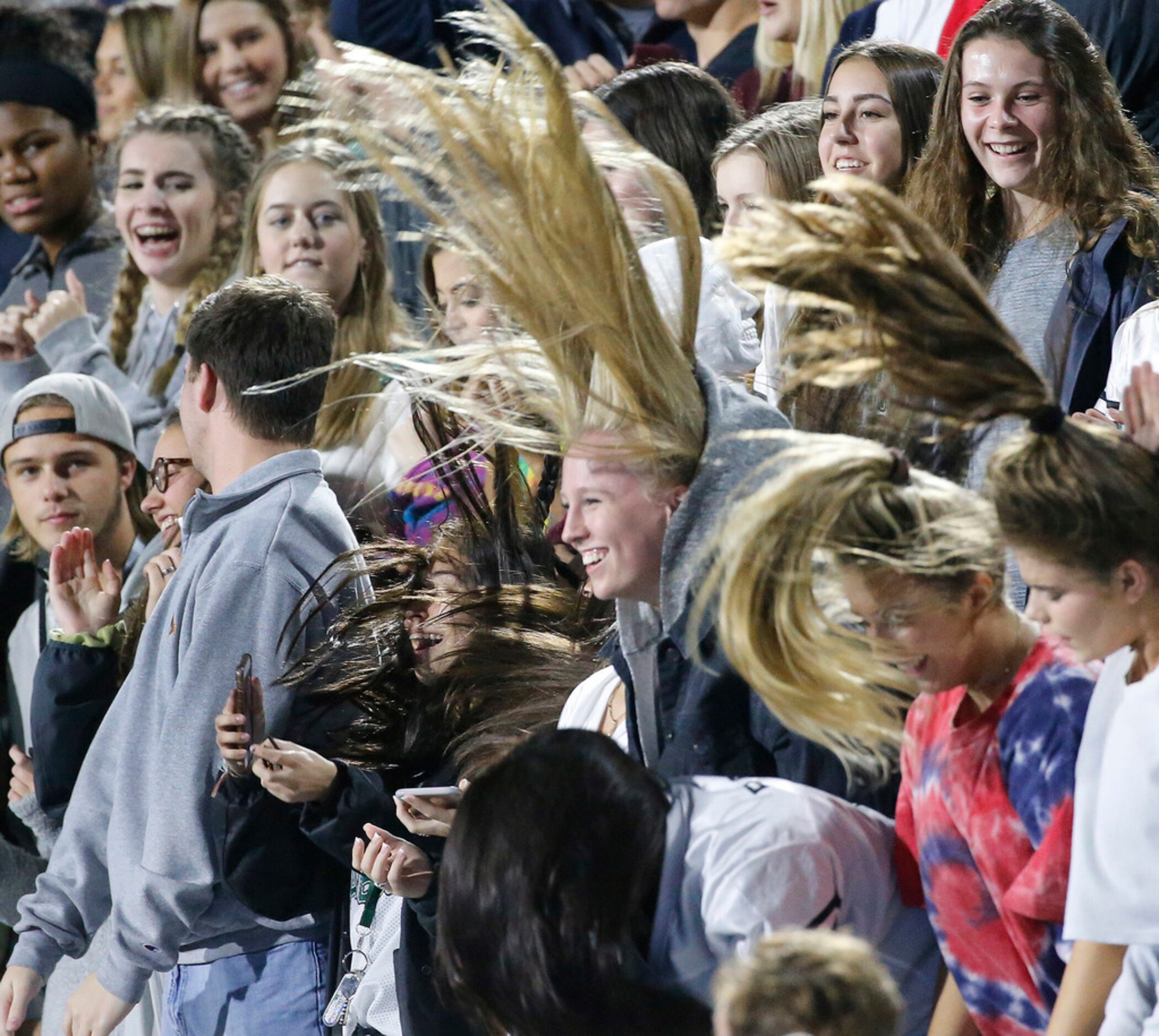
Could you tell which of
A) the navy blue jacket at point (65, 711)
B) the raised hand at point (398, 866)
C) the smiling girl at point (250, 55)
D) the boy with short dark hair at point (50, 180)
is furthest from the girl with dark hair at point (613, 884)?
the boy with short dark hair at point (50, 180)

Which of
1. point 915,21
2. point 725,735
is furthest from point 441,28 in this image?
point 725,735

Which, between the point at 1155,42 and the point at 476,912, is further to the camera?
the point at 1155,42

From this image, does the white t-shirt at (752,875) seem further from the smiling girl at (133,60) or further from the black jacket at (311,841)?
the smiling girl at (133,60)

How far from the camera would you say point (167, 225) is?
4.83 meters

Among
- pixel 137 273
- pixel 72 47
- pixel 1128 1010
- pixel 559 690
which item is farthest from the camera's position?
pixel 72 47

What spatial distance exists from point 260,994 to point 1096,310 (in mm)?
1904

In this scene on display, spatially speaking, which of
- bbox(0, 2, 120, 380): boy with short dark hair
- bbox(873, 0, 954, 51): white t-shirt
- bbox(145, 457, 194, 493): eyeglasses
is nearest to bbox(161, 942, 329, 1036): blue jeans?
bbox(145, 457, 194, 493): eyeglasses

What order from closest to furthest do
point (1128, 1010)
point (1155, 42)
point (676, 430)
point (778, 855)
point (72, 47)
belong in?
point (1128, 1010) → point (778, 855) → point (676, 430) → point (1155, 42) → point (72, 47)

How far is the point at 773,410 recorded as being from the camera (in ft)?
7.06

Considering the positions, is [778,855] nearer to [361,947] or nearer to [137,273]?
[361,947]

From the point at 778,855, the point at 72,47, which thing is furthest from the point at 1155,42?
the point at 72,47

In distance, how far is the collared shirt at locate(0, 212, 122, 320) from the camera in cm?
552

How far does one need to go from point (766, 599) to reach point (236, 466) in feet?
4.42

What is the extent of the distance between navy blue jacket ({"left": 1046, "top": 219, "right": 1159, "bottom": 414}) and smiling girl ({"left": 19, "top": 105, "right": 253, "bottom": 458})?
2.69 metres
